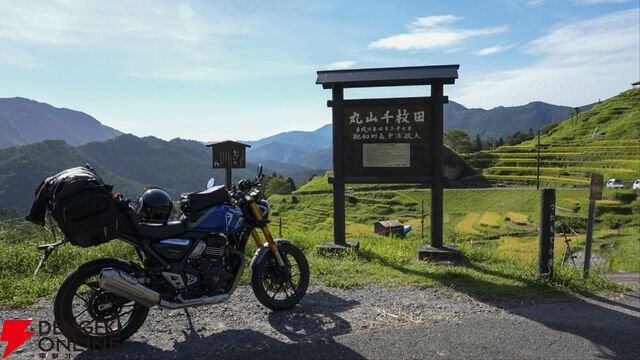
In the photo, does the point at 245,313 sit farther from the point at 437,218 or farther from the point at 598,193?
the point at 598,193

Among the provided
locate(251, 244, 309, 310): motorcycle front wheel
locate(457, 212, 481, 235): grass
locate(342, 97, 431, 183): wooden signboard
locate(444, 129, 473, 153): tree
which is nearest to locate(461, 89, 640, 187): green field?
locate(457, 212, 481, 235): grass

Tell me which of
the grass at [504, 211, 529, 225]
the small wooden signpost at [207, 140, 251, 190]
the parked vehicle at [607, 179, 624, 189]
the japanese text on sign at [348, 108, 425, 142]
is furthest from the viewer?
the parked vehicle at [607, 179, 624, 189]

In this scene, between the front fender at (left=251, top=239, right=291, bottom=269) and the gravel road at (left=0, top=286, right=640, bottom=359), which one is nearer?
the gravel road at (left=0, top=286, right=640, bottom=359)

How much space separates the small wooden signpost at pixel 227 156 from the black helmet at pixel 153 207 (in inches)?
233

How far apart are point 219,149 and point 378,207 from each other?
183 feet

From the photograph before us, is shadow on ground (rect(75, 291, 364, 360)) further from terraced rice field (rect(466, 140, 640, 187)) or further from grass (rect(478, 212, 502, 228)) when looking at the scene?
terraced rice field (rect(466, 140, 640, 187))

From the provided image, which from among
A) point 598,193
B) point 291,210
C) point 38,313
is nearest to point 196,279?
point 38,313

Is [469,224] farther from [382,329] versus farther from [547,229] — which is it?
[382,329]

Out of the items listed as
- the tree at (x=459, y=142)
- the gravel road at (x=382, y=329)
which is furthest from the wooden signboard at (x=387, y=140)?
the tree at (x=459, y=142)

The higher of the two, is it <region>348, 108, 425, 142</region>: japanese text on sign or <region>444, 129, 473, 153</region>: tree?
<region>444, 129, 473, 153</region>: tree

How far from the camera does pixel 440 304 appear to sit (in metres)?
4.90

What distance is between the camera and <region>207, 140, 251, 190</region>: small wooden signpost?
10055 mm

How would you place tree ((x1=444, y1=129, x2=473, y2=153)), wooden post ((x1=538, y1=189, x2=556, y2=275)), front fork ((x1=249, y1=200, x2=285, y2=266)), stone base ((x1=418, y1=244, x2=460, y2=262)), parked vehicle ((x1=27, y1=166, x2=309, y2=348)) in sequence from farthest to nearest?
tree ((x1=444, y1=129, x2=473, y2=153))
stone base ((x1=418, y1=244, x2=460, y2=262))
wooden post ((x1=538, y1=189, x2=556, y2=275))
front fork ((x1=249, y1=200, x2=285, y2=266))
parked vehicle ((x1=27, y1=166, x2=309, y2=348))

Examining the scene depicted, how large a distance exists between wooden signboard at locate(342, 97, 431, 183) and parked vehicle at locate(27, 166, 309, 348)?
2.92m
